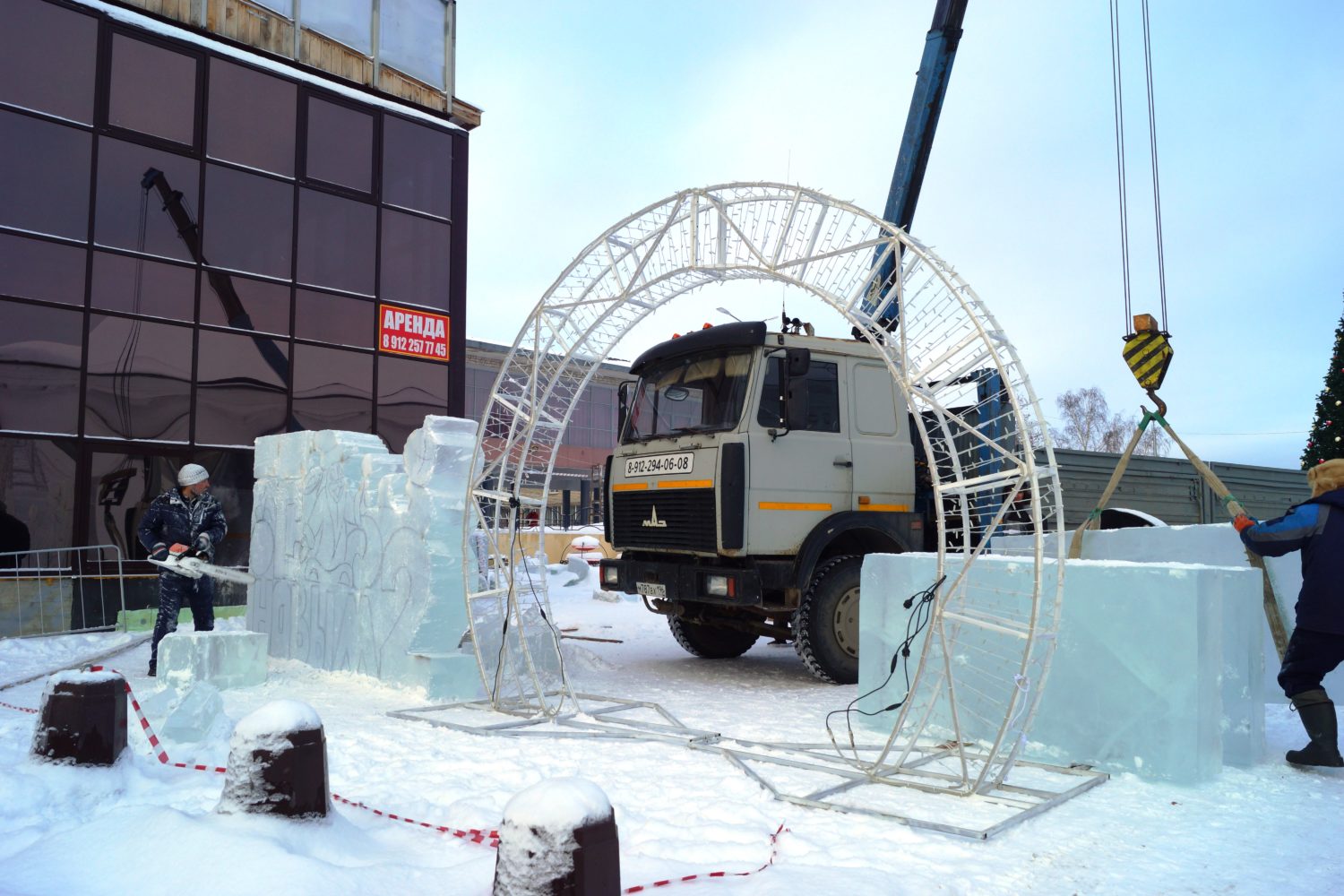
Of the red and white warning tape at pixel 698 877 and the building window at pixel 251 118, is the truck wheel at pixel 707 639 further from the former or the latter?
the building window at pixel 251 118

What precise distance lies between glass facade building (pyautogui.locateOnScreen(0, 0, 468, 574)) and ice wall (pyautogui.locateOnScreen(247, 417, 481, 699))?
136 inches

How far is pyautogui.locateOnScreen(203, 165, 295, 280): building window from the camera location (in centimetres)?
1233

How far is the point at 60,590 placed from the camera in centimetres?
1057

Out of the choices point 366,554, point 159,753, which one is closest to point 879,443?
point 366,554

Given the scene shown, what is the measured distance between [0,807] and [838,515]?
577cm

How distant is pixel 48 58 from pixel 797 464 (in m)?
9.79

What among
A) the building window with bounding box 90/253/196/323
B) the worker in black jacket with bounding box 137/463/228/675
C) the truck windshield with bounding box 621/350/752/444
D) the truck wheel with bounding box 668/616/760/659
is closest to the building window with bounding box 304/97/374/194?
the building window with bounding box 90/253/196/323

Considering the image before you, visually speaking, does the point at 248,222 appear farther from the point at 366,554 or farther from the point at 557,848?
the point at 557,848

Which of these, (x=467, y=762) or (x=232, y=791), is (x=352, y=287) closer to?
(x=467, y=762)

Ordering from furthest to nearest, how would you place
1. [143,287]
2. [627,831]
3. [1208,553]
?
[143,287]
[1208,553]
[627,831]

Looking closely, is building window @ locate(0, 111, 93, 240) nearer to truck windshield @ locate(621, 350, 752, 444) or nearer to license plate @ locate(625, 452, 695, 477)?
truck windshield @ locate(621, 350, 752, 444)

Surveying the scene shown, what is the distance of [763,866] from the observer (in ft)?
11.2

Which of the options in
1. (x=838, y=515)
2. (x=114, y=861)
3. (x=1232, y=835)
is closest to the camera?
(x=114, y=861)

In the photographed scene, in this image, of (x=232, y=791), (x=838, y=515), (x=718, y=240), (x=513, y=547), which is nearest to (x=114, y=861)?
(x=232, y=791)
